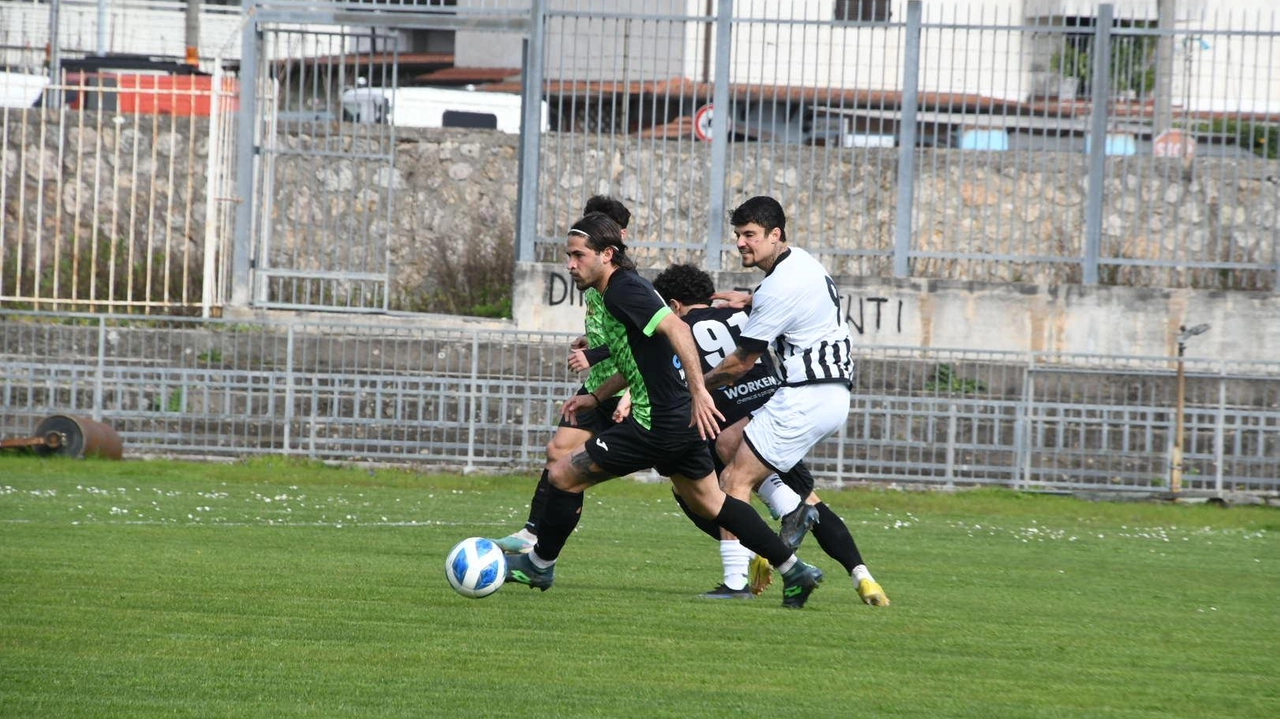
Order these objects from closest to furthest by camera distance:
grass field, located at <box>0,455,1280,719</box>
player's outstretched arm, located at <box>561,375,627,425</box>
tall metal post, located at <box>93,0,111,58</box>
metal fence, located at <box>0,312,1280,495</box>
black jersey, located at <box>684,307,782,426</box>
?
grass field, located at <box>0,455,1280,719</box> < player's outstretched arm, located at <box>561,375,627,425</box> < black jersey, located at <box>684,307,782,426</box> < metal fence, located at <box>0,312,1280,495</box> < tall metal post, located at <box>93,0,111,58</box>

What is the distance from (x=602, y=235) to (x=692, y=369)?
0.81 meters

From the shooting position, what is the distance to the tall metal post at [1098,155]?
18.8 m

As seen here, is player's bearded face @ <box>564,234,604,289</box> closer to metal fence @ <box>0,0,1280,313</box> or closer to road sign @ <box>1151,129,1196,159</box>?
metal fence @ <box>0,0,1280,313</box>

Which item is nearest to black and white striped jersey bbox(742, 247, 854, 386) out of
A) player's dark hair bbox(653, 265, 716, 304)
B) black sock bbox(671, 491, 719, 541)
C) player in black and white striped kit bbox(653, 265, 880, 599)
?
player in black and white striped kit bbox(653, 265, 880, 599)

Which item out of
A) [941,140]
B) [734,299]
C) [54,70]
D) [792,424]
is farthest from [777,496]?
[54,70]

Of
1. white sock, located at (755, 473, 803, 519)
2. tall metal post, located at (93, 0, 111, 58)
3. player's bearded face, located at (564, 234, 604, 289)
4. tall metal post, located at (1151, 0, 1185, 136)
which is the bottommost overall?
white sock, located at (755, 473, 803, 519)

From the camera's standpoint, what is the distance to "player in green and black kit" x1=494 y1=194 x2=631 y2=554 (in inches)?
384

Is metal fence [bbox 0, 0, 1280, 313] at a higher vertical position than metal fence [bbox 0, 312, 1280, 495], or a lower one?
higher

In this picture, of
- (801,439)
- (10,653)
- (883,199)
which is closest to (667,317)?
(801,439)

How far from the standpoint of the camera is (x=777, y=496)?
9.11 metres

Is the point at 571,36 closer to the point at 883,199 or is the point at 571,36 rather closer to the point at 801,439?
the point at 883,199

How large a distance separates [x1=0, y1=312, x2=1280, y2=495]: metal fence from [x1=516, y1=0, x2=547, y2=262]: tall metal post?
1687mm

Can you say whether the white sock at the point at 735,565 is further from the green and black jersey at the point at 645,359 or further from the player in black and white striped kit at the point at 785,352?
the green and black jersey at the point at 645,359

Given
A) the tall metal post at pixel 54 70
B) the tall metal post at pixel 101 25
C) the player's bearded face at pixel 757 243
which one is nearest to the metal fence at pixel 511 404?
the tall metal post at pixel 54 70
